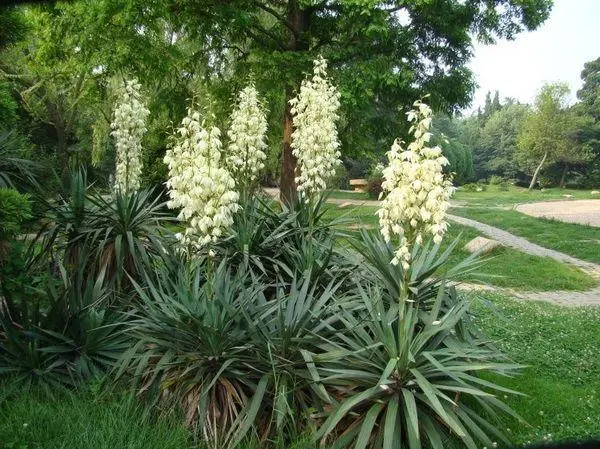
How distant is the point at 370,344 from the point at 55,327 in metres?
2.43

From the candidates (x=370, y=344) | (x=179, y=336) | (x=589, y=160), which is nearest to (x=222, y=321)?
(x=179, y=336)

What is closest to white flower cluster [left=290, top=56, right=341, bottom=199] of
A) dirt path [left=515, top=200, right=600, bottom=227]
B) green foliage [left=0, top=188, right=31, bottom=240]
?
green foliage [left=0, top=188, right=31, bottom=240]

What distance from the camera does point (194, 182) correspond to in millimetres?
3783

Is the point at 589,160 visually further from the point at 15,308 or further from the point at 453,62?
the point at 15,308

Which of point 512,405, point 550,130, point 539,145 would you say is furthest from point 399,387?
point 539,145

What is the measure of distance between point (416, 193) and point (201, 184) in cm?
146

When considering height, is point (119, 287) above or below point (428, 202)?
below

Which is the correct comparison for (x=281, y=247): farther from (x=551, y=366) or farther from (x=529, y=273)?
(x=529, y=273)

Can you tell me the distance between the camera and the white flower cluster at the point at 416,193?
3209mm

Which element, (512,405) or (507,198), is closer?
(512,405)

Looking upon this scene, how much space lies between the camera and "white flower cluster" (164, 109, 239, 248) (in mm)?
3758

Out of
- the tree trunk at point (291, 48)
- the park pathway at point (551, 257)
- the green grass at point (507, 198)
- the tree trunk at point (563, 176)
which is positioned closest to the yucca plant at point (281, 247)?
→ the park pathway at point (551, 257)

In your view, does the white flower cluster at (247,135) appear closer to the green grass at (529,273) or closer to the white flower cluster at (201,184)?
the white flower cluster at (201,184)

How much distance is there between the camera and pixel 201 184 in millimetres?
3785
